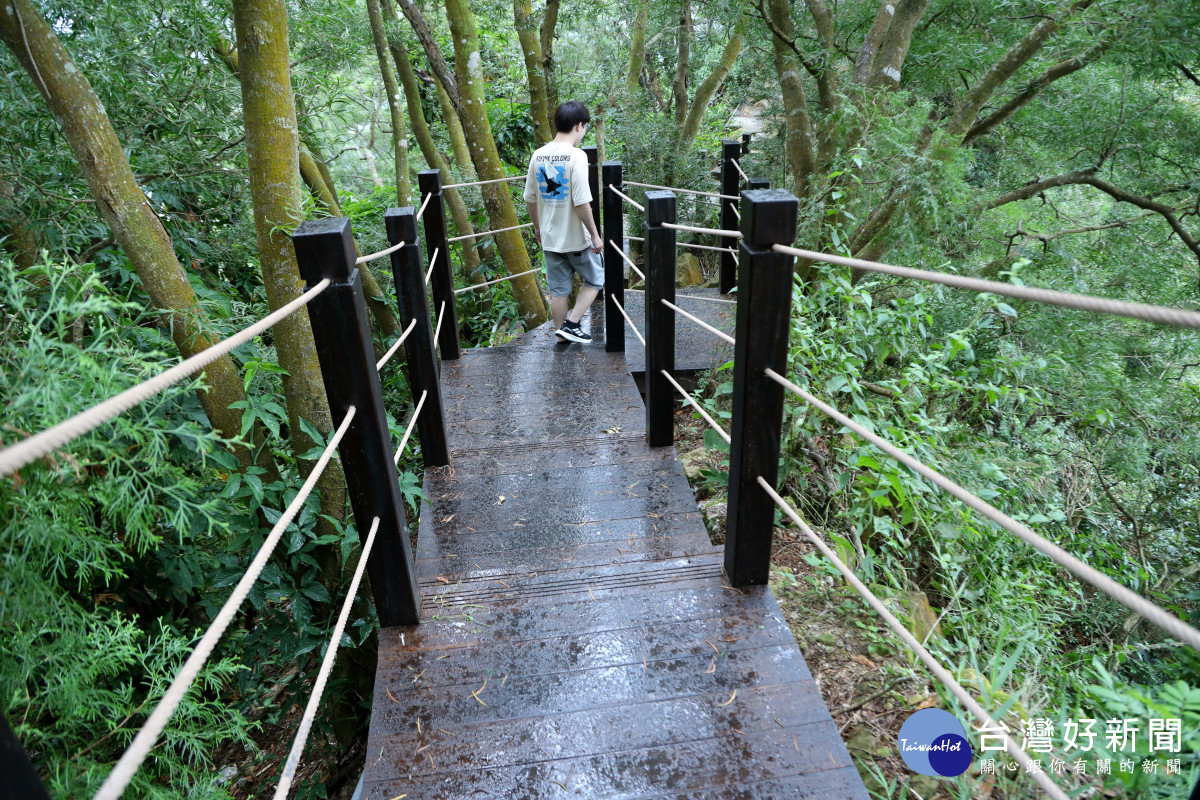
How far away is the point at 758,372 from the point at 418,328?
→ 1.56 meters

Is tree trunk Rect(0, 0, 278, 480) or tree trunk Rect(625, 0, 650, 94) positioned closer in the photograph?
tree trunk Rect(0, 0, 278, 480)

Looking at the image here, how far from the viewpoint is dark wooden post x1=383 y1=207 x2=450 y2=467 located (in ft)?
9.00

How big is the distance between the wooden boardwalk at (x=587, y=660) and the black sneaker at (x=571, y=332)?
1629 mm

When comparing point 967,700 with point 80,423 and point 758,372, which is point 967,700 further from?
point 80,423

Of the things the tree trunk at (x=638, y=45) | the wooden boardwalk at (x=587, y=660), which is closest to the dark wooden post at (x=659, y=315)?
the wooden boardwalk at (x=587, y=660)

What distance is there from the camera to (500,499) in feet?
9.24

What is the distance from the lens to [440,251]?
3863 millimetres

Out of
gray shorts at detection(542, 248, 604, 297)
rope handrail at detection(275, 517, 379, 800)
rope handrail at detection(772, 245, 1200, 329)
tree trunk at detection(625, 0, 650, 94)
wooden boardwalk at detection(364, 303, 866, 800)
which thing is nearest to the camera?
rope handrail at detection(772, 245, 1200, 329)

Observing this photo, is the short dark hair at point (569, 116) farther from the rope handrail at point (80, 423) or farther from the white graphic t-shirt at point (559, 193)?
the rope handrail at point (80, 423)

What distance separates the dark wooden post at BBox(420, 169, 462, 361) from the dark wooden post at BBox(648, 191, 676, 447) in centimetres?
136

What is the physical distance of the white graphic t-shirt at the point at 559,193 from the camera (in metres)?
3.82

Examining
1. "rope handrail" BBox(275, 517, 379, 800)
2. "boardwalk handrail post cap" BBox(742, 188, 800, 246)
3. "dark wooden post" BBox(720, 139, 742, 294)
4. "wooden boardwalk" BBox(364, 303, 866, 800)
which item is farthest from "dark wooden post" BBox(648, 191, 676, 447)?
"dark wooden post" BBox(720, 139, 742, 294)

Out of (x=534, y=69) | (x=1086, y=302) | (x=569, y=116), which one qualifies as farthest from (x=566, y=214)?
(x=1086, y=302)

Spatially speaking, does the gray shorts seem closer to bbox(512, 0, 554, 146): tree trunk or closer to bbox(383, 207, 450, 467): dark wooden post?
bbox(383, 207, 450, 467): dark wooden post
